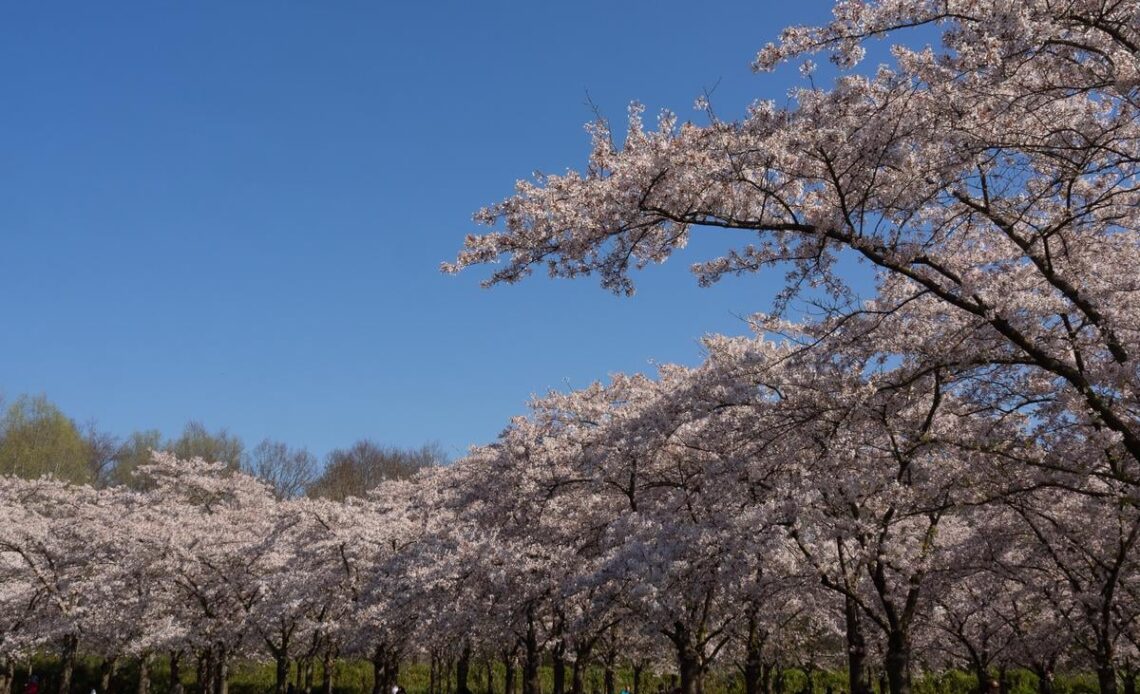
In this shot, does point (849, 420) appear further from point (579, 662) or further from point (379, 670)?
point (379, 670)

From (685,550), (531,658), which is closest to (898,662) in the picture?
(685,550)

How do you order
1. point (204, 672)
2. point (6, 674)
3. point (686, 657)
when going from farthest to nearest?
point (6, 674)
point (204, 672)
point (686, 657)

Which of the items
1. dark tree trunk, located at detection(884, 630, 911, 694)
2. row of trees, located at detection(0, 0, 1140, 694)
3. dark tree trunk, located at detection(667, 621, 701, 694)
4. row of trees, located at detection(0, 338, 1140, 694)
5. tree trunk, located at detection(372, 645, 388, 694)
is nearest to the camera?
row of trees, located at detection(0, 0, 1140, 694)

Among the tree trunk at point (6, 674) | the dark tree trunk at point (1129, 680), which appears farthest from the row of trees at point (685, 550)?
the tree trunk at point (6, 674)

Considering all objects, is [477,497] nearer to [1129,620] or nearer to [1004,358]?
[1004,358]

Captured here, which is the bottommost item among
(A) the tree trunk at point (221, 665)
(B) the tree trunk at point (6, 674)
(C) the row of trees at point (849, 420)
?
(B) the tree trunk at point (6, 674)

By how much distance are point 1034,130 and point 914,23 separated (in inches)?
72.2

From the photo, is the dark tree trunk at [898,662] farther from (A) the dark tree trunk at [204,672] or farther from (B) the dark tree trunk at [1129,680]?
(A) the dark tree trunk at [204,672]

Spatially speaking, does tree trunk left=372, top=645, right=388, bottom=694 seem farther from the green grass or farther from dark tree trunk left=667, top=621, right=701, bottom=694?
dark tree trunk left=667, top=621, right=701, bottom=694

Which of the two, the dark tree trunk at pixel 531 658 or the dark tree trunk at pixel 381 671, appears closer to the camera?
the dark tree trunk at pixel 531 658

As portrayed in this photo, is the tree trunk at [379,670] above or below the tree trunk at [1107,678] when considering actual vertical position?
below

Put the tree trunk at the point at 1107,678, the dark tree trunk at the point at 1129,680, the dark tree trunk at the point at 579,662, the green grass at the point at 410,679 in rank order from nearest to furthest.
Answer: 1. the tree trunk at the point at 1107,678
2. the dark tree trunk at the point at 579,662
3. the dark tree trunk at the point at 1129,680
4. the green grass at the point at 410,679

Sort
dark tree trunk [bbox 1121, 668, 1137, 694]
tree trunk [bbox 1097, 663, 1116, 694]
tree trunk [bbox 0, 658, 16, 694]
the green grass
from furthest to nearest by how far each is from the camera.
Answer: the green grass
tree trunk [bbox 0, 658, 16, 694]
dark tree trunk [bbox 1121, 668, 1137, 694]
tree trunk [bbox 1097, 663, 1116, 694]

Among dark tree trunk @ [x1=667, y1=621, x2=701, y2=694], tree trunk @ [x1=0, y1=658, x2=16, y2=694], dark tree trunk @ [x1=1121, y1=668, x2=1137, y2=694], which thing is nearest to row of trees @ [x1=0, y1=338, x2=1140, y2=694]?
dark tree trunk @ [x1=667, y1=621, x2=701, y2=694]
